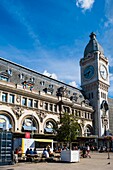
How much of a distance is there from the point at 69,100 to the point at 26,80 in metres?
14.3

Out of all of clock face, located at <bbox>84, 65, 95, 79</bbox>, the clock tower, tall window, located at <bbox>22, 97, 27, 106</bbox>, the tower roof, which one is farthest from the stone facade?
the tower roof

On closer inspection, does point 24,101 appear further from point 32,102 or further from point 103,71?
point 103,71

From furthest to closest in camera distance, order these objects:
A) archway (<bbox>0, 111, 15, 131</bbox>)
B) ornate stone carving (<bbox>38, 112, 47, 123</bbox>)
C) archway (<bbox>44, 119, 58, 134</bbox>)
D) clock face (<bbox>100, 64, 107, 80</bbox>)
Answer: clock face (<bbox>100, 64, 107, 80</bbox>), archway (<bbox>44, 119, 58, 134</bbox>), ornate stone carving (<bbox>38, 112, 47, 123</bbox>), archway (<bbox>0, 111, 15, 131</bbox>)

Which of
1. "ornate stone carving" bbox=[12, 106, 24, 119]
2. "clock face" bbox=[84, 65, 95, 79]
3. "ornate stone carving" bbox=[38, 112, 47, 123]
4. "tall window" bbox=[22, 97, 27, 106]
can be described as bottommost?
"ornate stone carving" bbox=[38, 112, 47, 123]

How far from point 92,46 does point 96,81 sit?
531 inches

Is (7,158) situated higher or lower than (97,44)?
lower

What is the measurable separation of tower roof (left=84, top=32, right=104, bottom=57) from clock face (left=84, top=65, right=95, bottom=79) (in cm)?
577

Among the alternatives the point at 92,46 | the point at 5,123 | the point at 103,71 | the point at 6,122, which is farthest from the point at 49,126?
the point at 92,46

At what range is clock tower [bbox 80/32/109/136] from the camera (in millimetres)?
71125

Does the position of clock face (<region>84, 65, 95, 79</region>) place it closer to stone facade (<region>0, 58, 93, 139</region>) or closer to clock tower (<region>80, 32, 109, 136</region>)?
clock tower (<region>80, 32, 109, 136</region>)

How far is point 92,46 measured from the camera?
7894cm

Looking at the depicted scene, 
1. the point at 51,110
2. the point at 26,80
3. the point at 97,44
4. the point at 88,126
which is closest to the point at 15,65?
the point at 26,80

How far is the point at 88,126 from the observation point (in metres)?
68.5

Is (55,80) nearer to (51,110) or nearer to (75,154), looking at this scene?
(51,110)
